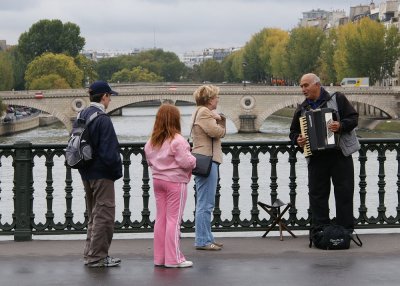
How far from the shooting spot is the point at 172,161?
8656 mm

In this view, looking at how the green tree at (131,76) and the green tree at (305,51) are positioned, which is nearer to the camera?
the green tree at (305,51)

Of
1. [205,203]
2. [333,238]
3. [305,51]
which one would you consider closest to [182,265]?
[205,203]

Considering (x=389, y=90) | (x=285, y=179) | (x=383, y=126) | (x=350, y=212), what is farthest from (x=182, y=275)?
(x=389, y=90)

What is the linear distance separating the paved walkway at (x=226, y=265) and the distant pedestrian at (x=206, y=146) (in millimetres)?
173

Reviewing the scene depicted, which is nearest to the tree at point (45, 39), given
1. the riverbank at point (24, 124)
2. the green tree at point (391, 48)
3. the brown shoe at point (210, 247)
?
the riverbank at point (24, 124)

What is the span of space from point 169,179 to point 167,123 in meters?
0.44

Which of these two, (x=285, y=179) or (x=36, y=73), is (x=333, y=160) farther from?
(x=36, y=73)

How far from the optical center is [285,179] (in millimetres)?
27984

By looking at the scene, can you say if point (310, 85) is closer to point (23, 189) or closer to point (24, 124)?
point (23, 189)

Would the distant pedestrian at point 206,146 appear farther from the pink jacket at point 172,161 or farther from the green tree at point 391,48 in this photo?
the green tree at point 391,48

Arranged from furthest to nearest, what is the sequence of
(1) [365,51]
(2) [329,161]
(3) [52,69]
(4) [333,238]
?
(3) [52,69] → (1) [365,51] → (2) [329,161] → (4) [333,238]

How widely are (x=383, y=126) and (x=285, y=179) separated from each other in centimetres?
3726

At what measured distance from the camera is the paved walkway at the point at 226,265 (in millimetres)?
8078

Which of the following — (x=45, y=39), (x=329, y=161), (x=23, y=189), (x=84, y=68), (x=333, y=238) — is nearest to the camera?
(x=333, y=238)
